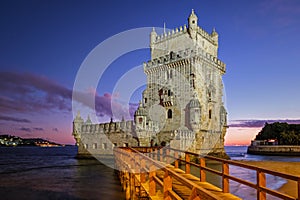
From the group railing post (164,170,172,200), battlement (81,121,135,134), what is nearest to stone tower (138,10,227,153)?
battlement (81,121,135,134)

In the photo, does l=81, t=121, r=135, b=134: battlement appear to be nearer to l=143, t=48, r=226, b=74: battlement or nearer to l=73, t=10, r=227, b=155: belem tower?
l=73, t=10, r=227, b=155: belem tower

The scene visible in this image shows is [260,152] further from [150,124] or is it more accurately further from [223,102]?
[150,124]

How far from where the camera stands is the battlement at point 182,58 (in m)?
40.2

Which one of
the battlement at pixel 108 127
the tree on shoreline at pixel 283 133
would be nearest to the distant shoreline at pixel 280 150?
the tree on shoreline at pixel 283 133

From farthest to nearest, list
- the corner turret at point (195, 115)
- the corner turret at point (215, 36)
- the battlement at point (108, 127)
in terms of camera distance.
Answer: the corner turret at point (215, 36) < the battlement at point (108, 127) < the corner turret at point (195, 115)

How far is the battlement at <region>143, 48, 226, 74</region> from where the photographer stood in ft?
132

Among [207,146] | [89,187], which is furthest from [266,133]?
[89,187]

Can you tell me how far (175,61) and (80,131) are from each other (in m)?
21.8

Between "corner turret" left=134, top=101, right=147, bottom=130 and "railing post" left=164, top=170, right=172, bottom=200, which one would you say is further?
"corner turret" left=134, top=101, right=147, bottom=130

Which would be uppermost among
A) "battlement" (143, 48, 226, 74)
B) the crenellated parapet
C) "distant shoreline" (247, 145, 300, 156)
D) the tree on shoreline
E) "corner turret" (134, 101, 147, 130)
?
the crenellated parapet

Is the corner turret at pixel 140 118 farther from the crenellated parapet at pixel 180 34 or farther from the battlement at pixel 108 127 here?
the crenellated parapet at pixel 180 34

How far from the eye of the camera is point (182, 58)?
40875 millimetres

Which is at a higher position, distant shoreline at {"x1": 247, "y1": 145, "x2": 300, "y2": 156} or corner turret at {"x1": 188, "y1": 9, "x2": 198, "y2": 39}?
corner turret at {"x1": 188, "y1": 9, "x2": 198, "y2": 39}

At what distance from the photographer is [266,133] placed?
94125 millimetres
